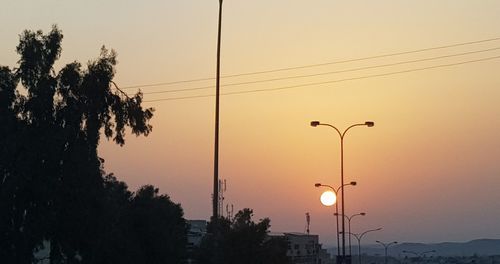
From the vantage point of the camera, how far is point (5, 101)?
32.8 meters

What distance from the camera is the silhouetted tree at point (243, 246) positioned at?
1912 inches

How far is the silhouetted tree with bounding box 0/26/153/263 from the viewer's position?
31.8 metres

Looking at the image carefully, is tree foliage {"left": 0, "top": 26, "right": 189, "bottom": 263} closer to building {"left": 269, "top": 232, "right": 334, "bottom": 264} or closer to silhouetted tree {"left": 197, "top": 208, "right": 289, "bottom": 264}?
silhouetted tree {"left": 197, "top": 208, "right": 289, "bottom": 264}

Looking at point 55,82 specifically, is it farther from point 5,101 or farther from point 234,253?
point 234,253

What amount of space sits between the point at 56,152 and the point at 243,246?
756 inches

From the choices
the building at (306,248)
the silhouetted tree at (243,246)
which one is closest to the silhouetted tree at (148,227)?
the silhouetted tree at (243,246)

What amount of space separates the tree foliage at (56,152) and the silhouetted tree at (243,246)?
47.9 feet

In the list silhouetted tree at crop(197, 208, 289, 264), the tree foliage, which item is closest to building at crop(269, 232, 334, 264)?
silhouetted tree at crop(197, 208, 289, 264)

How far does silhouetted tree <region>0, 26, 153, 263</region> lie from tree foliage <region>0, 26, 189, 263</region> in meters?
0.04

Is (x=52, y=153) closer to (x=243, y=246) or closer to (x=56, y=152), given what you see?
(x=56, y=152)

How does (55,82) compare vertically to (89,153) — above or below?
above

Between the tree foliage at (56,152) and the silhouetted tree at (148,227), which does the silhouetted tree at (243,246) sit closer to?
the silhouetted tree at (148,227)

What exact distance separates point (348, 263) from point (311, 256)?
55.2 m

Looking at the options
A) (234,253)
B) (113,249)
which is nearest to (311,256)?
(234,253)
